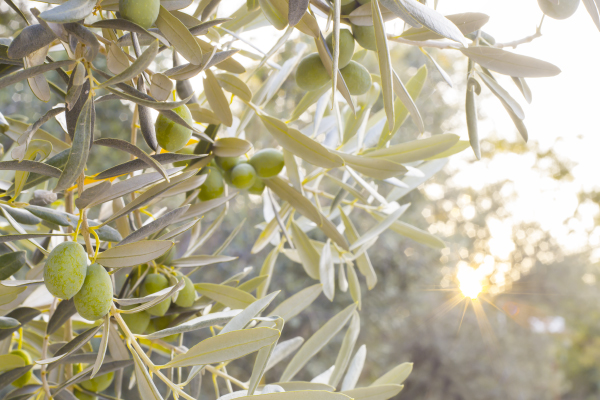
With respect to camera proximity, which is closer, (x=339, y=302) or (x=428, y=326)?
(x=339, y=302)

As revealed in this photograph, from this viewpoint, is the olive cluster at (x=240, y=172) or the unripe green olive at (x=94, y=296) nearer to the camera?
the unripe green olive at (x=94, y=296)

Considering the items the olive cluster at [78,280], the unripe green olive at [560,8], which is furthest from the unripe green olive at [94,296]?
the unripe green olive at [560,8]

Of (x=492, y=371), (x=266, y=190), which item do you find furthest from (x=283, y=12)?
(x=492, y=371)

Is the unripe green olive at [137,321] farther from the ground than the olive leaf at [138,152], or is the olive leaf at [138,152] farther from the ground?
the olive leaf at [138,152]

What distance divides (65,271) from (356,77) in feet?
0.86

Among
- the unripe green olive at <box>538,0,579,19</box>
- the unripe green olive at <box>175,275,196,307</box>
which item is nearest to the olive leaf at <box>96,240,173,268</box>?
the unripe green olive at <box>175,275,196,307</box>

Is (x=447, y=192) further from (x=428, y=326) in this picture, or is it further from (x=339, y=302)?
(x=339, y=302)

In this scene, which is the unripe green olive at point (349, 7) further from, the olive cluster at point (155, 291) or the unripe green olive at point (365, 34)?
the olive cluster at point (155, 291)

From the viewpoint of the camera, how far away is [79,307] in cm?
23

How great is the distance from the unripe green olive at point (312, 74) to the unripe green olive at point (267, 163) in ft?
0.26

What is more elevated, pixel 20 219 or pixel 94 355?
pixel 20 219

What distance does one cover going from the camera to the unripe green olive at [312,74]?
13.3 inches

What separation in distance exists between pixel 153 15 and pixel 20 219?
0.18m

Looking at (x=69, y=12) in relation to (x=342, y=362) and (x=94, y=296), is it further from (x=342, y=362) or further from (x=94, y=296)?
(x=342, y=362)
